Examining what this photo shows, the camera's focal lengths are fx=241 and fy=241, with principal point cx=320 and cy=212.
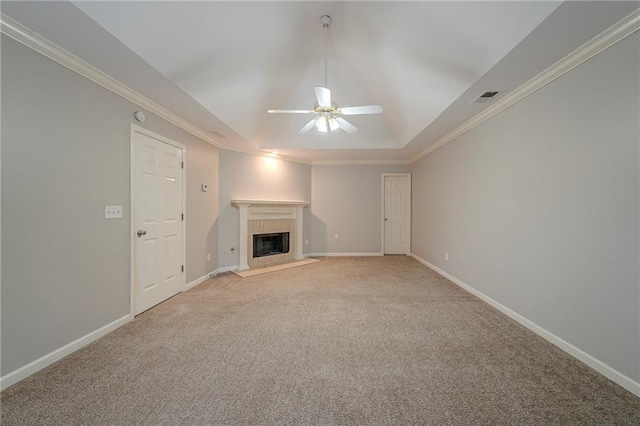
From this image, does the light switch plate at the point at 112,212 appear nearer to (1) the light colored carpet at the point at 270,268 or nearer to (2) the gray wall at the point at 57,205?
(2) the gray wall at the point at 57,205

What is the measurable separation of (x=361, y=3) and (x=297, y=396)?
329 cm

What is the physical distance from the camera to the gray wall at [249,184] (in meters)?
4.49

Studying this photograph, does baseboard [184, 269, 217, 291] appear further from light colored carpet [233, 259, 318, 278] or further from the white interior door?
light colored carpet [233, 259, 318, 278]

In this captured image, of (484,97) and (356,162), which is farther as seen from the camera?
(356,162)

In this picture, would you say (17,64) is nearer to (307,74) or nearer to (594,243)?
(307,74)

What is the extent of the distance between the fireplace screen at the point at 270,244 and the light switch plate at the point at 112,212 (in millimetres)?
2586

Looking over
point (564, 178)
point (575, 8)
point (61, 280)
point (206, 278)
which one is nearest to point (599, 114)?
point (564, 178)

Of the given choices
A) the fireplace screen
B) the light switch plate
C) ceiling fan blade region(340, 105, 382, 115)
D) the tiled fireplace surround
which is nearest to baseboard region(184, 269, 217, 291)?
the tiled fireplace surround

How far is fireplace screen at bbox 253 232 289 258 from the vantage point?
4941 mm

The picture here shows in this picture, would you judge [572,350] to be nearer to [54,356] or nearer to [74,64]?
[54,356]

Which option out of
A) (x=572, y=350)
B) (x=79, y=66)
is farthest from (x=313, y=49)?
(x=572, y=350)

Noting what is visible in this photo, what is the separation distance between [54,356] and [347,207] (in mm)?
5163

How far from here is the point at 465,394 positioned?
1.53 metres

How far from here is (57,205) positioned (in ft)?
6.25
